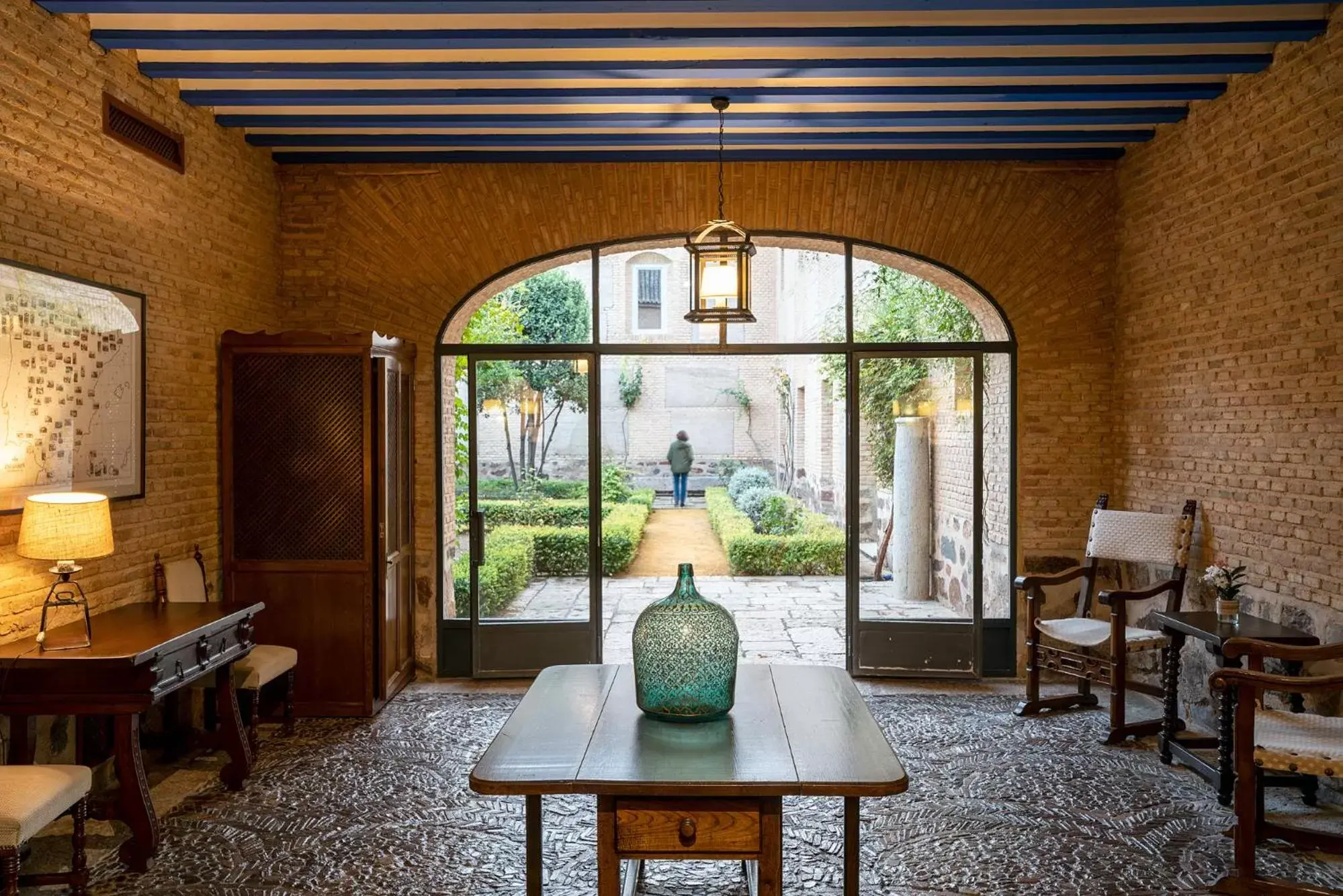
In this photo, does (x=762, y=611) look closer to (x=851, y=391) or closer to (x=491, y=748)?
(x=851, y=391)

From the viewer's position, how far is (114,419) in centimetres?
459

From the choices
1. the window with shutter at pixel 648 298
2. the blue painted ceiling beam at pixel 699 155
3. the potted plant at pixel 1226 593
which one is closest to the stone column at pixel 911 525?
the blue painted ceiling beam at pixel 699 155

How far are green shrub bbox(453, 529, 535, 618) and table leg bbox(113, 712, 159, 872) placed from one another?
9.86ft

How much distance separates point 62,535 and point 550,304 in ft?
12.4

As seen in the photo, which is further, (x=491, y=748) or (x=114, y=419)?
(x=114, y=419)

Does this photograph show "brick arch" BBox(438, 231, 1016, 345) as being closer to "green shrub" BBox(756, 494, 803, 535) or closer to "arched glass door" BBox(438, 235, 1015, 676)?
"arched glass door" BBox(438, 235, 1015, 676)

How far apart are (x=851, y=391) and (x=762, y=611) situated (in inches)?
115

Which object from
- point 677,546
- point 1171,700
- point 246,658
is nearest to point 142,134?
point 246,658

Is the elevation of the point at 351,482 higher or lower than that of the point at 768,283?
lower

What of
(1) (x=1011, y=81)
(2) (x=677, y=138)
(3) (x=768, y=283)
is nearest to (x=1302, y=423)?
(1) (x=1011, y=81)

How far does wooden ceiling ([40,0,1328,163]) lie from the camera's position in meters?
4.29

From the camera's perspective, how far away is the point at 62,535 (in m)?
3.70

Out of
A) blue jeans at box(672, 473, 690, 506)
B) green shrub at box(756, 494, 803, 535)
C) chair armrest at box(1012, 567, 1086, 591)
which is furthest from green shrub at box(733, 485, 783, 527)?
chair armrest at box(1012, 567, 1086, 591)

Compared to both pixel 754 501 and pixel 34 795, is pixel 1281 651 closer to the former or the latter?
pixel 34 795
